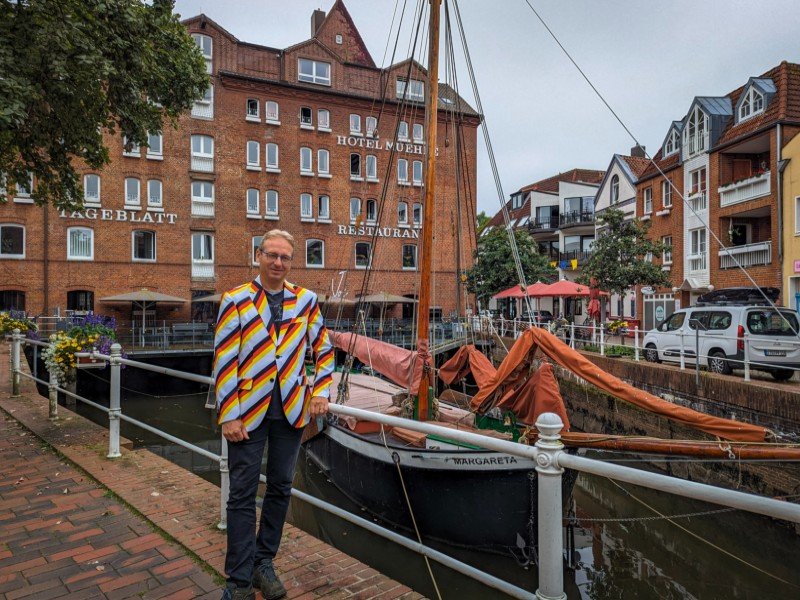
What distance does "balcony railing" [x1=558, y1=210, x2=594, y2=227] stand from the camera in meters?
42.6

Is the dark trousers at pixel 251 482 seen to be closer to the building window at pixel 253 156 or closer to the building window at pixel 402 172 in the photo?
the building window at pixel 253 156

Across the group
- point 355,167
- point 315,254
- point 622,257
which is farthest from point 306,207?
point 622,257

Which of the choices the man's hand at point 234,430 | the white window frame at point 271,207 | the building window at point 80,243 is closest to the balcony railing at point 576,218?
the white window frame at point 271,207

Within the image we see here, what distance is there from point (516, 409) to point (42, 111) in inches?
299

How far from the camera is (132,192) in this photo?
29531 mm

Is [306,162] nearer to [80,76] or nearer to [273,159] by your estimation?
[273,159]

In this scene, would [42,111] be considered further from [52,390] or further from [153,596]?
[153,596]

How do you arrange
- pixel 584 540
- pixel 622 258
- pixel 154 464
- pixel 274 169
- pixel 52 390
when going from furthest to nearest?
pixel 274 169 → pixel 622 258 → pixel 584 540 → pixel 52 390 → pixel 154 464

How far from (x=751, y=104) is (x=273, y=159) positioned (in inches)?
985

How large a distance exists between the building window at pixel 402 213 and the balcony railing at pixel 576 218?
50.7 ft

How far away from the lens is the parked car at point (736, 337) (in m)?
12.0

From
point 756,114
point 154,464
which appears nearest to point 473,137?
point 756,114

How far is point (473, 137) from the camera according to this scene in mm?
37469

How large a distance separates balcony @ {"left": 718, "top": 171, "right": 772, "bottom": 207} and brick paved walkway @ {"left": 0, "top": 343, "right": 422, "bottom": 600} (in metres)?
24.8
